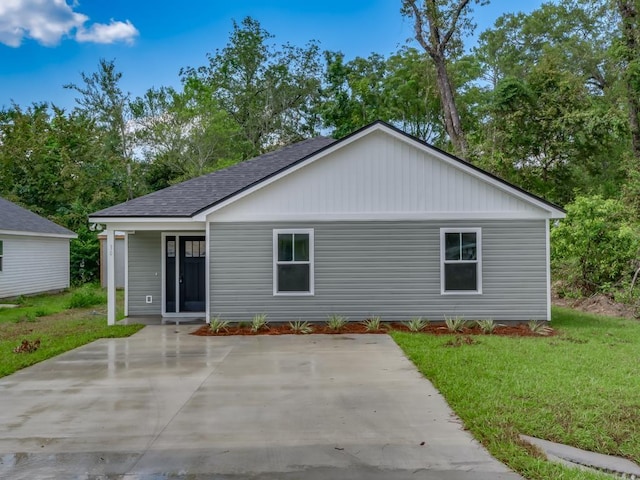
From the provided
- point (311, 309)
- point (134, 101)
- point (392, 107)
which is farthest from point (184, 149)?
point (311, 309)

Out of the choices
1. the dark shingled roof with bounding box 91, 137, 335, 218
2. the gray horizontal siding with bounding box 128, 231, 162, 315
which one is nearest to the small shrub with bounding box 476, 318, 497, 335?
the dark shingled roof with bounding box 91, 137, 335, 218

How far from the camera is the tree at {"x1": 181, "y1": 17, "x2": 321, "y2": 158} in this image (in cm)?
3244

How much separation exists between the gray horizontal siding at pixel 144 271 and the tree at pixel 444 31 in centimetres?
1412

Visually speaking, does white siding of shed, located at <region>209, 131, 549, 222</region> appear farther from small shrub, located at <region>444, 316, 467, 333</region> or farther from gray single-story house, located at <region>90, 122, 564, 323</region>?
small shrub, located at <region>444, 316, 467, 333</region>

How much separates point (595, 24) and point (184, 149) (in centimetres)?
2364

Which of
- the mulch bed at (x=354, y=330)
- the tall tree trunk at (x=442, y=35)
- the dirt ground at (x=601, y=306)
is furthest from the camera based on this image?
the tall tree trunk at (x=442, y=35)

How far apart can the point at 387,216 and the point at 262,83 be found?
1004 inches

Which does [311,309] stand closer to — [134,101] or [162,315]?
[162,315]

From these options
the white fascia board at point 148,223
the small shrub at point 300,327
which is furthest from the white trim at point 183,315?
the small shrub at point 300,327

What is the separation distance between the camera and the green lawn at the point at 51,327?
331 inches

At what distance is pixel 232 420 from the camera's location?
5.05 m

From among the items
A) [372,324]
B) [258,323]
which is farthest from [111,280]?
[372,324]

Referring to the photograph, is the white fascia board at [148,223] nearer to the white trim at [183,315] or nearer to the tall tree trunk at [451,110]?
the white trim at [183,315]

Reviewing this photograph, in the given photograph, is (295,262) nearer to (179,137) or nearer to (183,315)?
(183,315)
